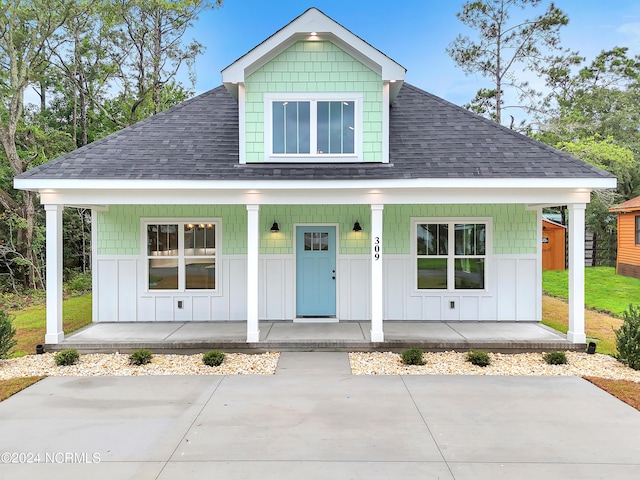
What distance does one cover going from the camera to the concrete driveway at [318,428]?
371cm

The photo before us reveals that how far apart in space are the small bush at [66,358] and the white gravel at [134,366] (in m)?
0.07

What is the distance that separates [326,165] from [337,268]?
7.53ft

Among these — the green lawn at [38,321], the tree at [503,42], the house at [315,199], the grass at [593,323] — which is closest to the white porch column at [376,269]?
the house at [315,199]

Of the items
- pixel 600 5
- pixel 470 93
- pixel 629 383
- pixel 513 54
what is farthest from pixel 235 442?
pixel 600 5

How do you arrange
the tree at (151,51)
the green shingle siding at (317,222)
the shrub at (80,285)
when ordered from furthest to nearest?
the tree at (151,51), the shrub at (80,285), the green shingle siding at (317,222)

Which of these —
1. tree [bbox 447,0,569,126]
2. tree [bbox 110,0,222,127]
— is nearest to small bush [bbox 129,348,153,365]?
tree [bbox 110,0,222,127]

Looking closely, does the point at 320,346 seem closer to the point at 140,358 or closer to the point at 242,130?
the point at 140,358

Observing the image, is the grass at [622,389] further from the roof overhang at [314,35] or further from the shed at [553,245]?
the shed at [553,245]

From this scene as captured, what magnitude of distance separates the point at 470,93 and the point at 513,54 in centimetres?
483

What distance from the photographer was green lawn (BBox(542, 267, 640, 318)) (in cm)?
1203

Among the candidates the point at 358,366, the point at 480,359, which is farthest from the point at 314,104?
the point at 480,359

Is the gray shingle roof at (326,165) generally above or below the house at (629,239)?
above

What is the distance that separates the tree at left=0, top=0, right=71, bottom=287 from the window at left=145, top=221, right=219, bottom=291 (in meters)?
8.59

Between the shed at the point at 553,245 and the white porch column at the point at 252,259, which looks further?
the shed at the point at 553,245
